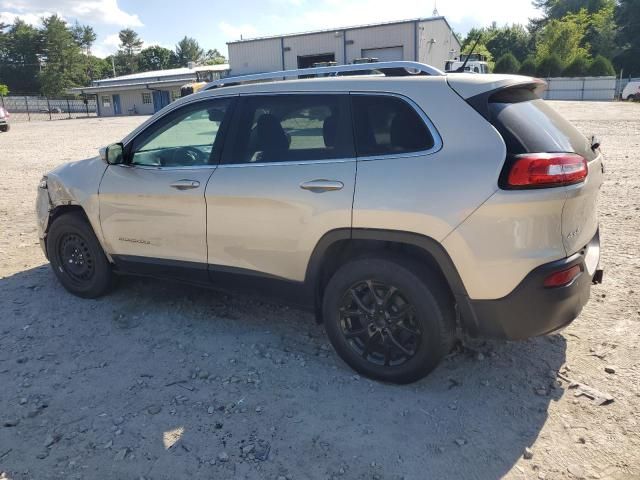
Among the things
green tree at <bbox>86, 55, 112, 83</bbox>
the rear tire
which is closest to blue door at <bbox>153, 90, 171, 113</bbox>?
green tree at <bbox>86, 55, 112, 83</bbox>

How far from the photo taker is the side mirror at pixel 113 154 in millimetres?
4109

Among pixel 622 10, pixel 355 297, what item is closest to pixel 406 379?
pixel 355 297

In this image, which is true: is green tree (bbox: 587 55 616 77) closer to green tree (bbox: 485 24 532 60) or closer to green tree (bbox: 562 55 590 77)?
green tree (bbox: 562 55 590 77)

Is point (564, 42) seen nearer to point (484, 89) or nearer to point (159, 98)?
point (159, 98)

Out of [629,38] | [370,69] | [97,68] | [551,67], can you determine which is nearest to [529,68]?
[551,67]

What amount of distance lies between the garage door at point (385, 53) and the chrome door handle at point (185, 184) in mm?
35008

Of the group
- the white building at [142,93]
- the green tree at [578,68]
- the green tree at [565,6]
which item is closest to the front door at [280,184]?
the white building at [142,93]

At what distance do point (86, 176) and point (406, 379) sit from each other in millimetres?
3140

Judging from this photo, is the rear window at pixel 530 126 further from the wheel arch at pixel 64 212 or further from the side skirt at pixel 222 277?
the wheel arch at pixel 64 212

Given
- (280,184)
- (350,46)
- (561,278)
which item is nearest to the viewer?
(561,278)

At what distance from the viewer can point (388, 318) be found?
3.17 metres

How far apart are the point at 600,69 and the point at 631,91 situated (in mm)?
4438

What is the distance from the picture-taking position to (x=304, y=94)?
3514 mm

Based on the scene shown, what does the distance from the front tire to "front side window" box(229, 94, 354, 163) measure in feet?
5.66
